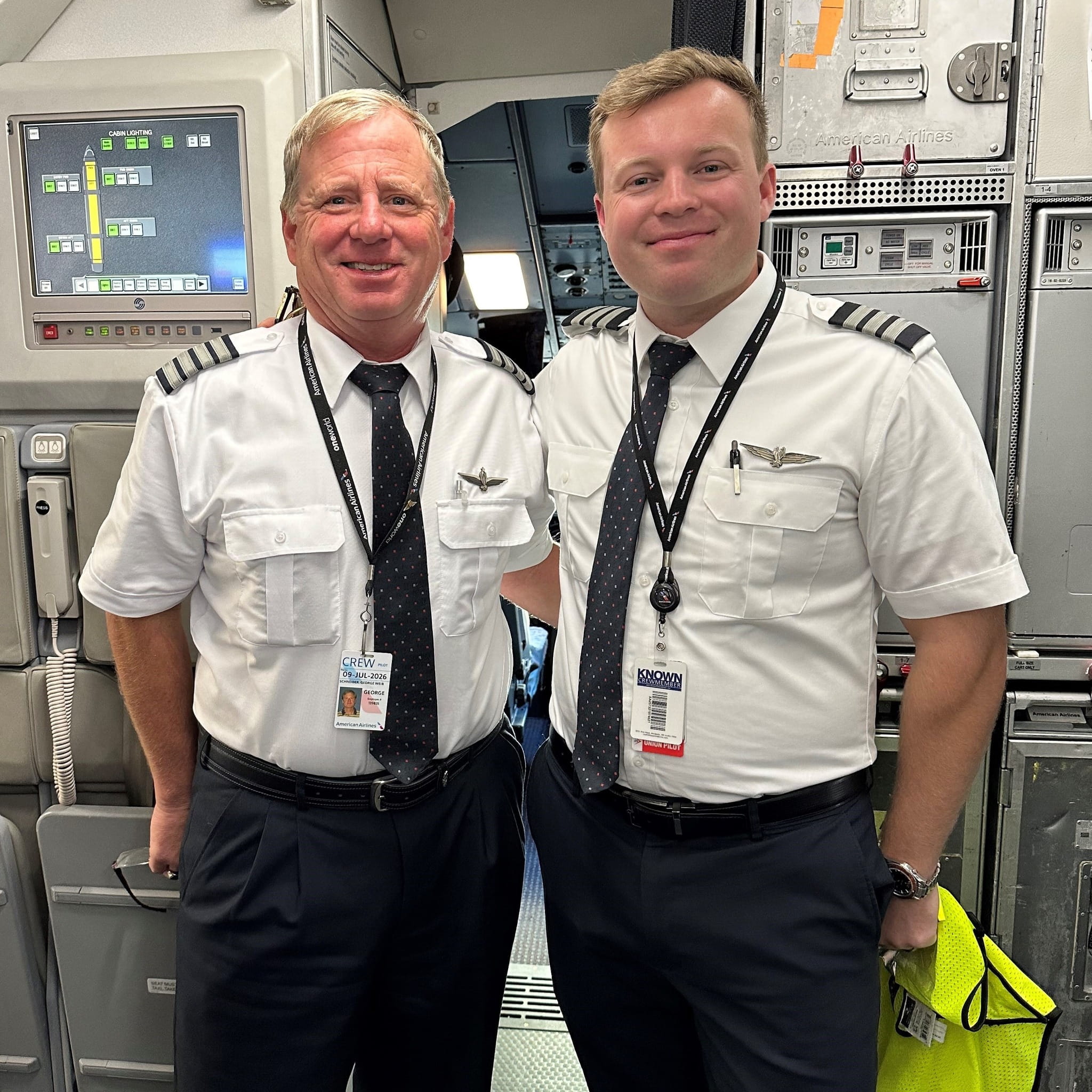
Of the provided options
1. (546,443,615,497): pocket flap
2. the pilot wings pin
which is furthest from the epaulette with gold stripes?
the pilot wings pin

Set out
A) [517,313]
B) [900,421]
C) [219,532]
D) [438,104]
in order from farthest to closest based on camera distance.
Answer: [517,313] → [438,104] → [219,532] → [900,421]

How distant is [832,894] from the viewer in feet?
5.39

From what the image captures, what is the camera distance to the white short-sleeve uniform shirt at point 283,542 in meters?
1.83

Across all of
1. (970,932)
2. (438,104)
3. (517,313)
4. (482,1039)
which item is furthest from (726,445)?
(517,313)

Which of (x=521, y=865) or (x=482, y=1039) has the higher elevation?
(x=521, y=865)

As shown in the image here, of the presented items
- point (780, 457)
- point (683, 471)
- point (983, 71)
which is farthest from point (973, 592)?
point (983, 71)

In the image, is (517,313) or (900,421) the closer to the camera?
(900,421)

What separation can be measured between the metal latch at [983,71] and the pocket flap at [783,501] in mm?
1454

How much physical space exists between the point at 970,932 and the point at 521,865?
0.98 meters

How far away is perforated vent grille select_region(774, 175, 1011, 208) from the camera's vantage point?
2492 millimetres

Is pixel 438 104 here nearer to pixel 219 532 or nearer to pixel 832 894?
pixel 219 532

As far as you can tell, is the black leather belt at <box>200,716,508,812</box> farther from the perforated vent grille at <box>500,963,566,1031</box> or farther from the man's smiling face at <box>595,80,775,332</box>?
the perforated vent grille at <box>500,963,566,1031</box>

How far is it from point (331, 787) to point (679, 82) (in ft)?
4.75

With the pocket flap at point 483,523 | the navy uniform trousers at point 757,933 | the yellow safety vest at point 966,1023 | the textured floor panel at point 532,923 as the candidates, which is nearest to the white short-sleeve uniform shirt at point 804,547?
the navy uniform trousers at point 757,933
